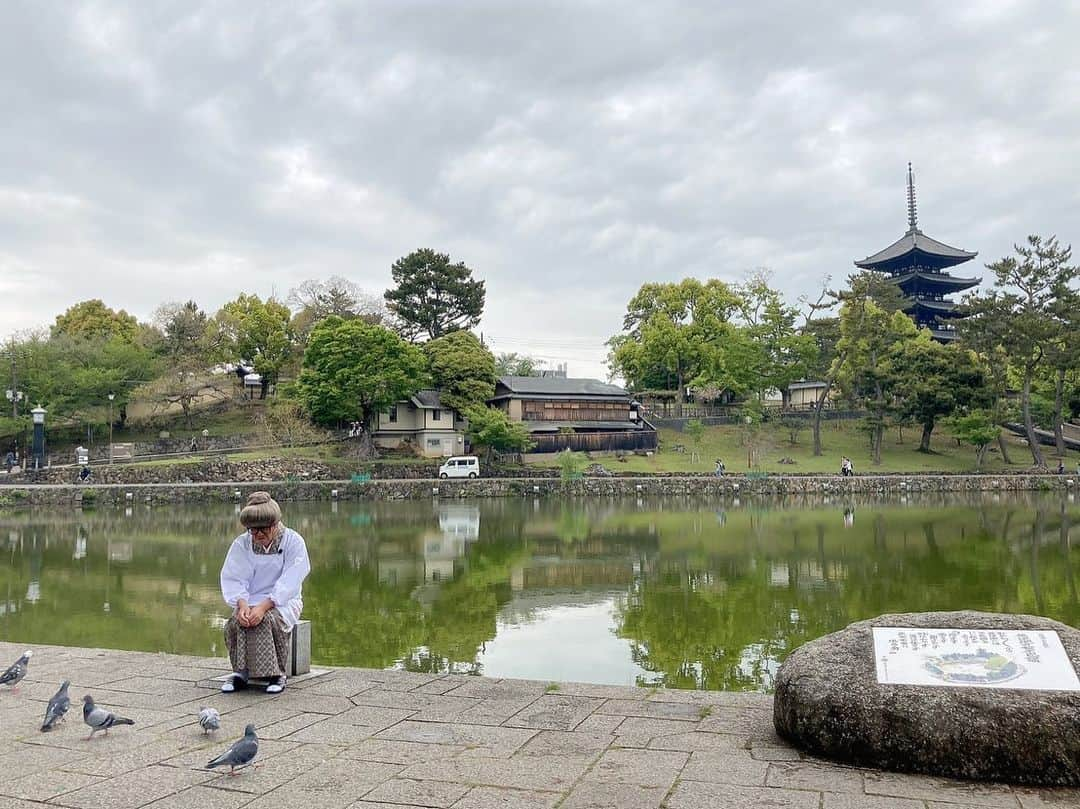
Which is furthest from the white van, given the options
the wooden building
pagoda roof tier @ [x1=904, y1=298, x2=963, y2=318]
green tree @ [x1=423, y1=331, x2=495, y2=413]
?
pagoda roof tier @ [x1=904, y1=298, x2=963, y2=318]

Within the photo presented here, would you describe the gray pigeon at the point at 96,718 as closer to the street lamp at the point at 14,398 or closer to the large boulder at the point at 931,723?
the large boulder at the point at 931,723

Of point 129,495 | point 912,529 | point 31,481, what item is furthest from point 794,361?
point 31,481

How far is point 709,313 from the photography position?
A: 50.9 meters

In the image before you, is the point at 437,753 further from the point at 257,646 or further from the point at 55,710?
the point at 55,710

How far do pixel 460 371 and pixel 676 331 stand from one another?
14.8 m

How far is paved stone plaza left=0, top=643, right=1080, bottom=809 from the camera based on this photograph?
12.1ft

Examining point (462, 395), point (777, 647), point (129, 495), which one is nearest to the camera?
point (777, 647)

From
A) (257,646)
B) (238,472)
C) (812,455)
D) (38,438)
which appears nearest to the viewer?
(257,646)

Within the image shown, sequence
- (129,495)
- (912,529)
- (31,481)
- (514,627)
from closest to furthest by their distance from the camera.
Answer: (514,627) < (912,529) < (129,495) < (31,481)

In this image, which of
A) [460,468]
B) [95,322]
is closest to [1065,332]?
[460,468]

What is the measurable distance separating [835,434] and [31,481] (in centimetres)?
4163

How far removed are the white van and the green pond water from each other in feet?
41.7

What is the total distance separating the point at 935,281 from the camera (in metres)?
58.5

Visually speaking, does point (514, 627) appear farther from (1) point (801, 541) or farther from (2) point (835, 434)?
(2) point (835, 434)
